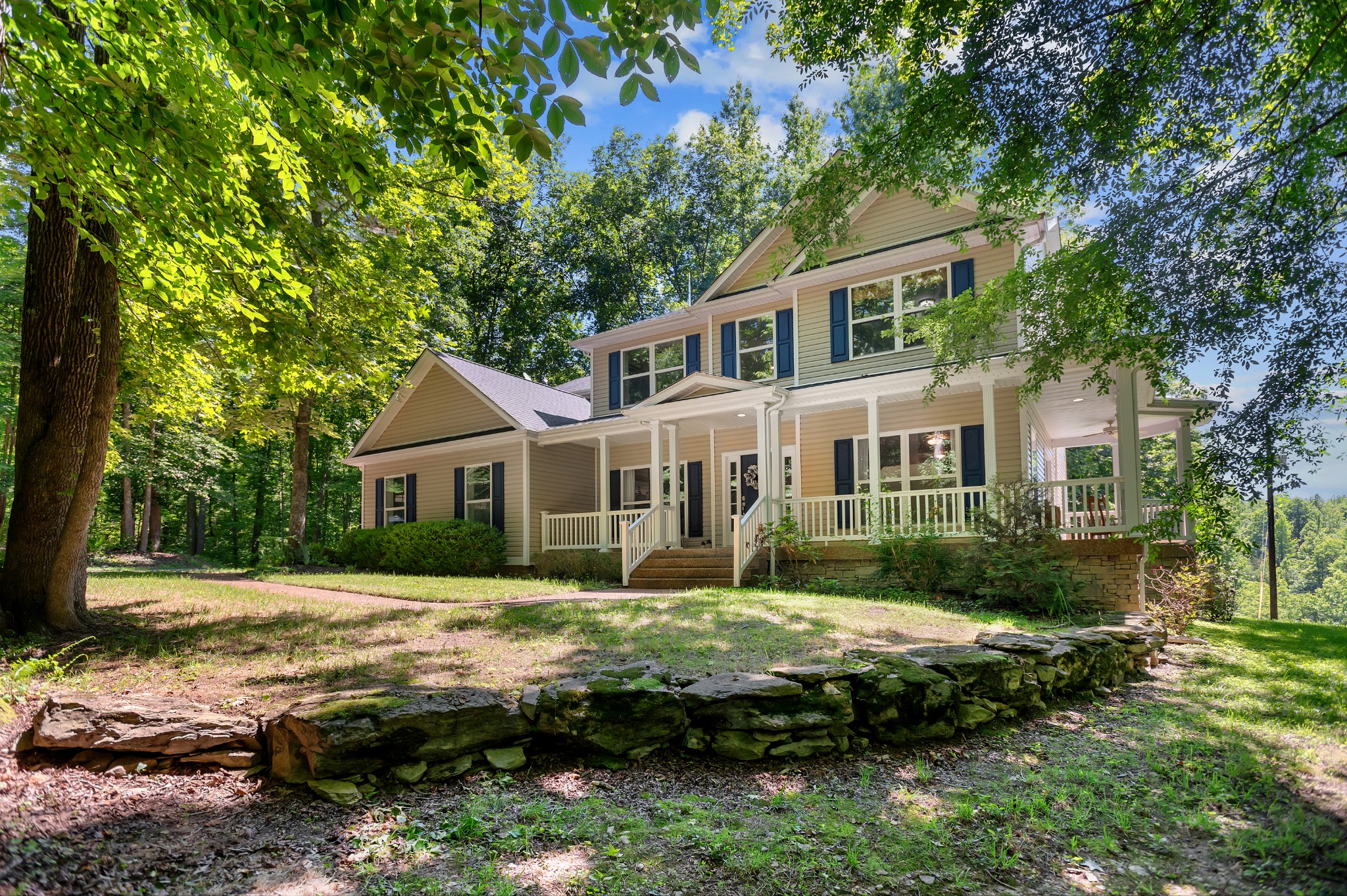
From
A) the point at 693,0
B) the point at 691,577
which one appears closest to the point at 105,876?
the point at 693,0

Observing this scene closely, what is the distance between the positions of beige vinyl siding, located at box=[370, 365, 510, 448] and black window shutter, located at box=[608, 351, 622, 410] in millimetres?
2701

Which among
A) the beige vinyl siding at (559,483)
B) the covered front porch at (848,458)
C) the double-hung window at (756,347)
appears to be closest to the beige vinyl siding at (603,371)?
the beige vinyl siding at (559,483)

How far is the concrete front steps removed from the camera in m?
12.5

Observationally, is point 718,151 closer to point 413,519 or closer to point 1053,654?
point 413,519

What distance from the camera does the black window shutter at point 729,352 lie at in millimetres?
16172

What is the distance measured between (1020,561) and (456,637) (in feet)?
23.7

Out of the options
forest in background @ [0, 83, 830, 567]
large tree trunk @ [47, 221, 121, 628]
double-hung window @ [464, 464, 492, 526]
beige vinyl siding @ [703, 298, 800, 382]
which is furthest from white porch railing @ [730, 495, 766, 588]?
forest in background @ [0, 83, 830, 567]

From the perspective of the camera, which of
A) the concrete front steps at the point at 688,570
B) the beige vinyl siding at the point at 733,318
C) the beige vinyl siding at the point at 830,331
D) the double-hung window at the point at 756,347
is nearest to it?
the concrete front steps at the point at 688,570

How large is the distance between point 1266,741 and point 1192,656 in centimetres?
391

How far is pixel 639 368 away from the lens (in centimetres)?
1814

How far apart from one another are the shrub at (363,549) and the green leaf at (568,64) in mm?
16147

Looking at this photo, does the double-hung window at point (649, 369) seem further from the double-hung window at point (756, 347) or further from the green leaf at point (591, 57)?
the green leaf at point (591, 57)

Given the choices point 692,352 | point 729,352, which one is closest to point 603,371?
point 692,352

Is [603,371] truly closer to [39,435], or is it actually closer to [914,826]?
[39,435]
